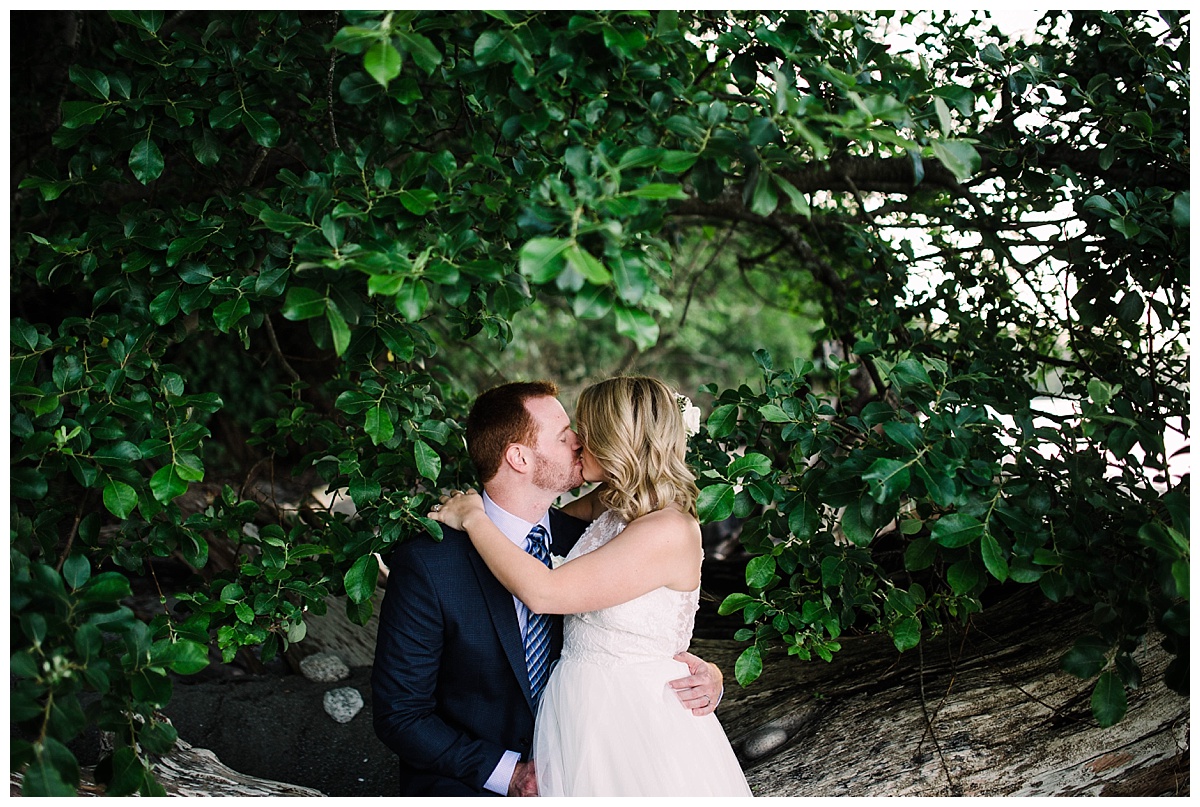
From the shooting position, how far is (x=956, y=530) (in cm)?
205

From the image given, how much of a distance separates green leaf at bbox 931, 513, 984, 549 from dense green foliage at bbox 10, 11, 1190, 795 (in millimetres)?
12

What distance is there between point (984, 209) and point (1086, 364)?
0.69 meters

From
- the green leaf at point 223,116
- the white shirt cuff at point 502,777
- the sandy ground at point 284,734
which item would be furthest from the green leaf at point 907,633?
the green leaf at point 223,116

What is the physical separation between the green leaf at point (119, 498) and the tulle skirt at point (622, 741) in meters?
1.22

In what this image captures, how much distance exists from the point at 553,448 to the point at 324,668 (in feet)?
7.23

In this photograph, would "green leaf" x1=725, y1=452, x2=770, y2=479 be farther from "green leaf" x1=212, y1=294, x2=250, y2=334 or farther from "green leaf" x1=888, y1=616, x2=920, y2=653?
"green leaf" x1=212, y1=294, x2=250, y2=334

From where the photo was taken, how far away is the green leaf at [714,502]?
7.33 ft

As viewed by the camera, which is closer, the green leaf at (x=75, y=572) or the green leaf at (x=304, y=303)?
the green leaf at (x=304, y=303)

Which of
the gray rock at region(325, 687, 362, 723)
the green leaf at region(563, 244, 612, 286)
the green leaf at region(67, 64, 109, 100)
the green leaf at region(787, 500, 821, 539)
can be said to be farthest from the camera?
the gray rock at region(325, 687, 362, 723)

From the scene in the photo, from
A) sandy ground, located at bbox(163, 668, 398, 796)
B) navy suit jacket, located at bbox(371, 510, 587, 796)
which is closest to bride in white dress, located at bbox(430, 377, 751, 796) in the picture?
navy suit jacket, located at bbox(371, 510, 587, 796)

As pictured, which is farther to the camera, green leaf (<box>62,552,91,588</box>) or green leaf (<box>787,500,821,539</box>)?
green leaf (<box>787,500,821,539</box>)

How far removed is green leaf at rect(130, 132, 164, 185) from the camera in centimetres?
238

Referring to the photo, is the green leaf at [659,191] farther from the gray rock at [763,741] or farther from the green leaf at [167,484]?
the gray rock at [763,741]

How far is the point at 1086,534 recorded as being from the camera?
7.40 feet
